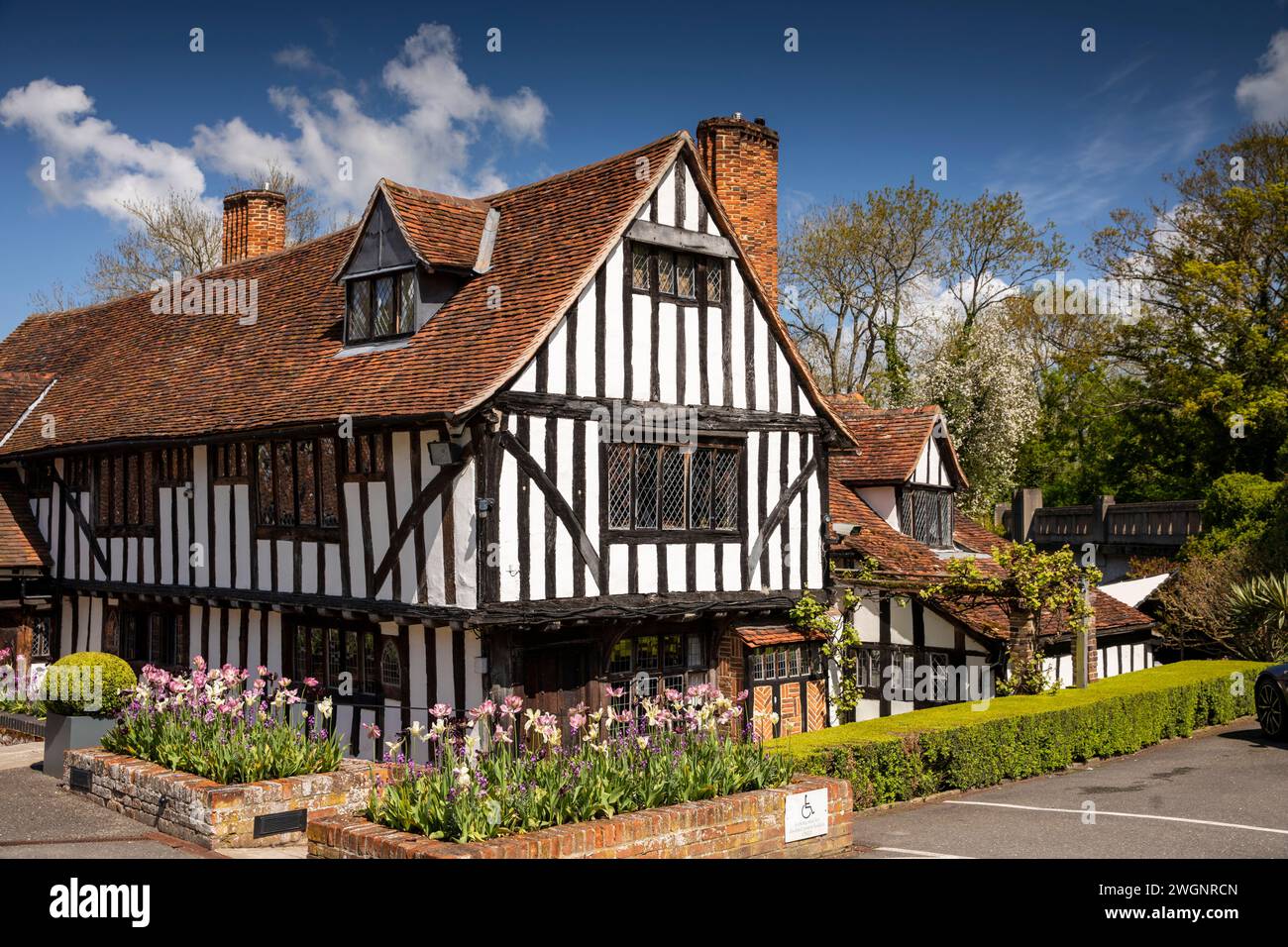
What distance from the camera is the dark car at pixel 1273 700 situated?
17.7m

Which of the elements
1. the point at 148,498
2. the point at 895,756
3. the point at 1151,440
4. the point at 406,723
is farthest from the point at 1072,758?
the point at 1151,440

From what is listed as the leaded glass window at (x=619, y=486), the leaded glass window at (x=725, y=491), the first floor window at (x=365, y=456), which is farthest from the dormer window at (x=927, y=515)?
the first floor window at (x=365, y=456)

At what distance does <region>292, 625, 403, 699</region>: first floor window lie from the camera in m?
16.1

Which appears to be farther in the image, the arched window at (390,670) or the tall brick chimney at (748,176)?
the tall brick chimney at (748,176)

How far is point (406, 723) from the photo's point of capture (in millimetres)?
15680

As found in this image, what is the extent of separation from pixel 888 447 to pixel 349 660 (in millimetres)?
10617

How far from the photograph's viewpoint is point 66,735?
1495cm

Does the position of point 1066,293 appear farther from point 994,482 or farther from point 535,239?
point 535,239

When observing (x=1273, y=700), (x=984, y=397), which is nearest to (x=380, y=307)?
(x=1273, y=700)

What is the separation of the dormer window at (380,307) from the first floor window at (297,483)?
163 centimetres

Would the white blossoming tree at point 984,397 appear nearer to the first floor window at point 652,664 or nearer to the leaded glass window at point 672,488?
the first floor window at point 652,664

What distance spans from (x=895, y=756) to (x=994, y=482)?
28.0 metres

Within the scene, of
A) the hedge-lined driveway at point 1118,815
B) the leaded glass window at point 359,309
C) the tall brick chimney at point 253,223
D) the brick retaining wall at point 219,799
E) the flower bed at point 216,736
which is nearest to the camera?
the brick retaining wall at point 219,799

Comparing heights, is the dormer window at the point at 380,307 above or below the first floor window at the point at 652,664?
above
